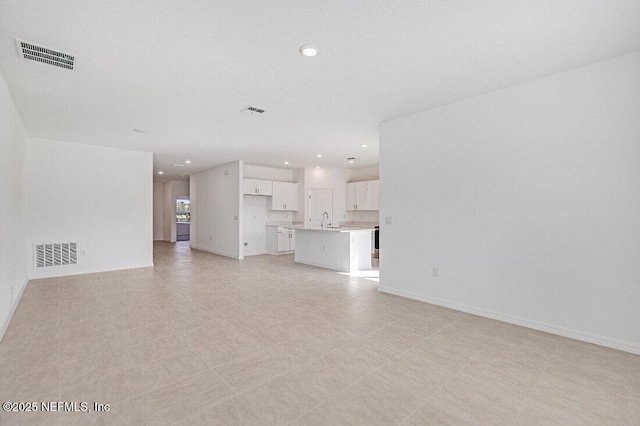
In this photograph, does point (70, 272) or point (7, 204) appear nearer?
point (7, 204)

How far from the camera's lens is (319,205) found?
32.1 feet

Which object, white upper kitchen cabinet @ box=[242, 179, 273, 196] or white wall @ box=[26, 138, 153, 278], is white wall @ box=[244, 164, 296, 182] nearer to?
white upper kitchen cabinet @ box=[242, 179, 273, 196]

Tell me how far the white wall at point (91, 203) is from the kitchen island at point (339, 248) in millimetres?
3795

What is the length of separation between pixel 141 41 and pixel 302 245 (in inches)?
221

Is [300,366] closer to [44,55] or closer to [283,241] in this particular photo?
[44,55]

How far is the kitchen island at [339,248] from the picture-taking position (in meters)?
6.40

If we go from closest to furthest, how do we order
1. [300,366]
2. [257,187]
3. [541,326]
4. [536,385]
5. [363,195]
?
[536,385]
[300,366]
[541,326]
[257,187]
[363,195]

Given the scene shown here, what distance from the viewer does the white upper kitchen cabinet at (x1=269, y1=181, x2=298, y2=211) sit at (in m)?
9.38

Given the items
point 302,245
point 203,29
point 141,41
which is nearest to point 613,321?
point 203,29

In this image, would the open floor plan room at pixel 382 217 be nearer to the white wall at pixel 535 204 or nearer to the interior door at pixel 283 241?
the white wall at pixel 535 204

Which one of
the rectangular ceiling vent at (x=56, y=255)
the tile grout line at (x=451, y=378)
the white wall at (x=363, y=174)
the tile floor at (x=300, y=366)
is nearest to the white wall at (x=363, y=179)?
the white wall at (x=363, y=174)

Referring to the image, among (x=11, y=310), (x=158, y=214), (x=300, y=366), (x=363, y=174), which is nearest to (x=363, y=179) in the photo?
(x=363, y=174)

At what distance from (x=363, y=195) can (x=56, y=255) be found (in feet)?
24.9

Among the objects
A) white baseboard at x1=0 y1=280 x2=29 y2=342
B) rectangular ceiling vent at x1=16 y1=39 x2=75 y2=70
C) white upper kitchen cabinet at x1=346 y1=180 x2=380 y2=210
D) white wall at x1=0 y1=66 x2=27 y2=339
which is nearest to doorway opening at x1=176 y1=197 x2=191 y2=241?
white upper kitchen cabinet at x1=346 y1=180 x2=380 y2=210
